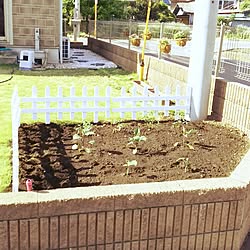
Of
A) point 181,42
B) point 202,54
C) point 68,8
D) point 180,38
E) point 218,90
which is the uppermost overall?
point 68,8

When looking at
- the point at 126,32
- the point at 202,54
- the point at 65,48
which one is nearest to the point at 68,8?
the point at 126,32

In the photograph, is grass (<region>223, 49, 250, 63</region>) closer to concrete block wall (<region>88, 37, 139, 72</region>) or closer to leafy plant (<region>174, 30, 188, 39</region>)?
concrete block wall (<region>88, 37, 139, 72</region>)

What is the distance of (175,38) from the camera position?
15.7 meters

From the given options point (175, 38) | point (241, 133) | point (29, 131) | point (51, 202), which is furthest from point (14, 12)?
point (51, 202)

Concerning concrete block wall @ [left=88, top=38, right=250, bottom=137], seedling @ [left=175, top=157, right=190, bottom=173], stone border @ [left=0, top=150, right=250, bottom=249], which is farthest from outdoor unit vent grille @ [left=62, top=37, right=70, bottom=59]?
stone border @ [left=0, top=150, right=250, bottom=249]

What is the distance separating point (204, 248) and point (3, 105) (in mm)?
5300

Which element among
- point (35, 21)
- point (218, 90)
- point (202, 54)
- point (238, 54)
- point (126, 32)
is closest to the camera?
point (202, 54)

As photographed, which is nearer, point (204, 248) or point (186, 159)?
point (204, 248)

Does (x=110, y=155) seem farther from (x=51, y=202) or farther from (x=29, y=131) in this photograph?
(x=51, y=202)

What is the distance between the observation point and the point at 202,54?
19.6ft

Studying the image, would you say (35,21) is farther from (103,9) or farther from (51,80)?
(103,9)

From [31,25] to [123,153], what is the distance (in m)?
10.2

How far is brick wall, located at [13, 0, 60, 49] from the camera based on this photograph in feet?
43.8

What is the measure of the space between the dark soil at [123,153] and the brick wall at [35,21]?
868 cm
